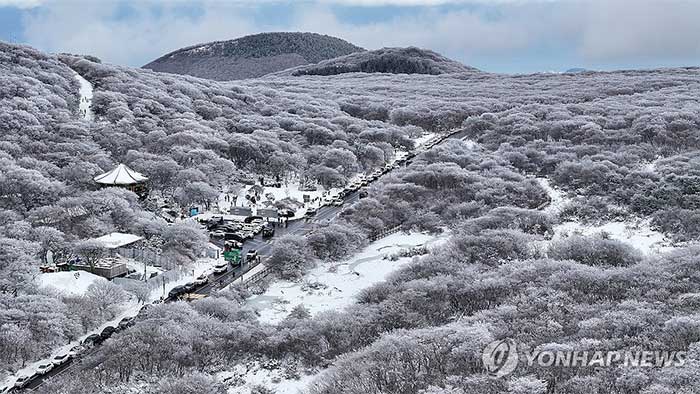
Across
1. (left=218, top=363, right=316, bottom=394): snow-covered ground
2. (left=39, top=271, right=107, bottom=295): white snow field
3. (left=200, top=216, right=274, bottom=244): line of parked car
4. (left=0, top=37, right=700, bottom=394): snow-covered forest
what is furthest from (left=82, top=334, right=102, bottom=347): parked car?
(left=200, top=216, right=274, bottom=244): line of parked car

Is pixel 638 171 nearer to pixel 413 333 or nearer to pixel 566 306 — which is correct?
pixel 566 306

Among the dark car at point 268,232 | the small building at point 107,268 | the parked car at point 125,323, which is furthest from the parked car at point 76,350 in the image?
A: the dark car at point 268,232

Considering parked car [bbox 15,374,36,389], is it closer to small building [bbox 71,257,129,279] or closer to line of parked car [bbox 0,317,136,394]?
line of parked car [bbox 0,317,136,394]

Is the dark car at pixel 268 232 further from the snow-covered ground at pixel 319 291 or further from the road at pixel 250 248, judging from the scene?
the snow-covered ground at pixel 319 291

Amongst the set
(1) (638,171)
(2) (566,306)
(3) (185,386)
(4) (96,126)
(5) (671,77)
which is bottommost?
(3) (185,386)

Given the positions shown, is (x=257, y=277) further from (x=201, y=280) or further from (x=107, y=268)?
(x=107, y=268)

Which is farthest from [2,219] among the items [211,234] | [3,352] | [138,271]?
[3,352]

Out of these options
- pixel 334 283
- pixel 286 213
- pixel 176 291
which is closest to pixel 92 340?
pixel 176 291
